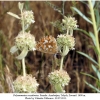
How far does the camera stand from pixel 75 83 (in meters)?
1.73

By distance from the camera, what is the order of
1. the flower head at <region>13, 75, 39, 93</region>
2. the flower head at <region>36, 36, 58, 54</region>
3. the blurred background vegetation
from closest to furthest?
the flower head at <region>13, 75, 39, 93</region>
the flower head at <region>36, 36, 58, 54</region>
the blurred background vegetation

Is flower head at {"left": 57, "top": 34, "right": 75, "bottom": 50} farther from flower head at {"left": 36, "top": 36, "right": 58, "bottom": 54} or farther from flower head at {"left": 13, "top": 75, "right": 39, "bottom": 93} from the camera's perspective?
flower head at {"left": 13, "top": 75, "right": 39, "bottom": 93}

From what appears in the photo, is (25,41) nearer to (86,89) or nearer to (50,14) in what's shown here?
(86,89)

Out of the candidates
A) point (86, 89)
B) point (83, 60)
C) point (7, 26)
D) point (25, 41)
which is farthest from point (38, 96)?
point (7, 26)

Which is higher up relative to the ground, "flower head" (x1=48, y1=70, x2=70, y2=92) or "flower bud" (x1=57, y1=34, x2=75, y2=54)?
"flower bud" (x1=57, y1=34, x2=75, y2=54)

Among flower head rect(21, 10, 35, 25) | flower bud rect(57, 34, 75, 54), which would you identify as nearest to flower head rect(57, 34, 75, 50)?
flower bud rect(57, 34, 75, 54)

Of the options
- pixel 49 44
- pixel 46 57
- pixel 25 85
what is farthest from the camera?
pixel 46 57

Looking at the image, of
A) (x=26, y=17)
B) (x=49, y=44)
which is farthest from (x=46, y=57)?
(x=26, y=17)

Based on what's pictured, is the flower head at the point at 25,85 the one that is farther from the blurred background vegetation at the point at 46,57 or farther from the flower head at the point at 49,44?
the blurred background vegetation at the point at 46,57

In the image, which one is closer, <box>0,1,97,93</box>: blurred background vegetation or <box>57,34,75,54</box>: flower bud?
<box>57,34,75,54</box>: flower bud

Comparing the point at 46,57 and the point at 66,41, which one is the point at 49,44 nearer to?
the point at 66,41

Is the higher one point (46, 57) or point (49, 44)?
point (49, 44)

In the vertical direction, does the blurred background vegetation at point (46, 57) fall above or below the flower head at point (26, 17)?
below

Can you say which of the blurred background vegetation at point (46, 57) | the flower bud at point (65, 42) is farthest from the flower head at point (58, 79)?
the blurred background vegetation at point (46, 57)
